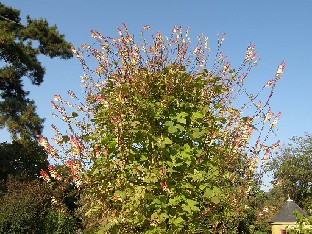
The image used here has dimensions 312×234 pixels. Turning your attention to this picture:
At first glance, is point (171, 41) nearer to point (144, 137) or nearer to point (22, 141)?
point (144, 137)

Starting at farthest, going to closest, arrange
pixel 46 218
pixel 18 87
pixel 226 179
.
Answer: pixel 18 87, pixel 46 218, pixel 226 179

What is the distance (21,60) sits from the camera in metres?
25.3

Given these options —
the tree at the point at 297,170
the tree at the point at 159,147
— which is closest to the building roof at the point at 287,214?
the tree at the point at 297,170

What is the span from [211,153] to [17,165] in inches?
982

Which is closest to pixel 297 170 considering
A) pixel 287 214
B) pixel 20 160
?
pixel 287 214

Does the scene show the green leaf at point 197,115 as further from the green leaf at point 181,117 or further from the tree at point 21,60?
the tree at point 21,60

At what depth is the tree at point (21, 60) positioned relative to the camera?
24.1 meters

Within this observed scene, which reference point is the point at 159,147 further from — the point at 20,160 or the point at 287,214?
the point at 287,214

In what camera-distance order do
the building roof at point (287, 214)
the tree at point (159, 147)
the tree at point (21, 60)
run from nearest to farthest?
the tree at point (159, 147) → the tree at point (21, 60) → the building roof at point (287, 214)

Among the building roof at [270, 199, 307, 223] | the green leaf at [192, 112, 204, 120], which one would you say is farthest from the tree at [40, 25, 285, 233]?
the building roof at [270, 199, 307, 223]

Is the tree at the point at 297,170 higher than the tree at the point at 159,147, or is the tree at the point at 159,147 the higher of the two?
the tree at the point at 297,170

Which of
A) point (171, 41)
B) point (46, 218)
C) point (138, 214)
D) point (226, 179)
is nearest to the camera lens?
point (138, 214)

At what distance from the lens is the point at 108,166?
4418 millimetres

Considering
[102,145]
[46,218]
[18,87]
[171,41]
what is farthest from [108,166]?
[18,87]
